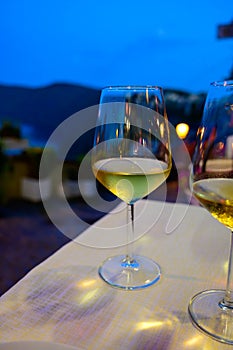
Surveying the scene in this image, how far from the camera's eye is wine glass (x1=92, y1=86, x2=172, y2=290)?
469 millimetres

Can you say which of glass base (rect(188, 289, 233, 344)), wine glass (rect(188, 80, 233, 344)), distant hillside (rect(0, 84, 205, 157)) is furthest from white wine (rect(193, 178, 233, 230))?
distant hillside (rect(0, 84, 205, 157))

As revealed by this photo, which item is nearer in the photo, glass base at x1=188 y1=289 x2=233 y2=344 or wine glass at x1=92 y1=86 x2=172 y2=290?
glass base at x1=188 y1=289 x2=233 y2=344

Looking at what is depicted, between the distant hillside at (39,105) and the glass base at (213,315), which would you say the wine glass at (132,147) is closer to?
the glass base at (213,315)

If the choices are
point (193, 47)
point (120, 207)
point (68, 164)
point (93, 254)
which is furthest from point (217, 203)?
point (193, 47)

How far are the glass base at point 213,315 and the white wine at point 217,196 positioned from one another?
0.38ft

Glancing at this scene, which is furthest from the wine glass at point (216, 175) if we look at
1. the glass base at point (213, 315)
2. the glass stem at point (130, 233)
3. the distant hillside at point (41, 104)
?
the distant hillside at point (41, 104)

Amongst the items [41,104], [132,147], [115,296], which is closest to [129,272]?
[115,296]

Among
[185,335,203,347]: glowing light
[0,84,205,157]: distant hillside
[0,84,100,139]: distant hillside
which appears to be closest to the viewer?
[185,335,203,347]: glowing light

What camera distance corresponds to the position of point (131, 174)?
1.52ft

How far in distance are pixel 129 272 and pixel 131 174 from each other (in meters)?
0.16

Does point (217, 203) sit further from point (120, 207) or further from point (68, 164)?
point (68, 164)

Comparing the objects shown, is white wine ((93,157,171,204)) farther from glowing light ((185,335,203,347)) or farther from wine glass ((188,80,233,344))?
glowing light ((185,335,203,347))

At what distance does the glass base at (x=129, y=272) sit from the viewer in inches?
17.9

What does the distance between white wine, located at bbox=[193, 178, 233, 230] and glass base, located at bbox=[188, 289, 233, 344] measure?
0.12m
